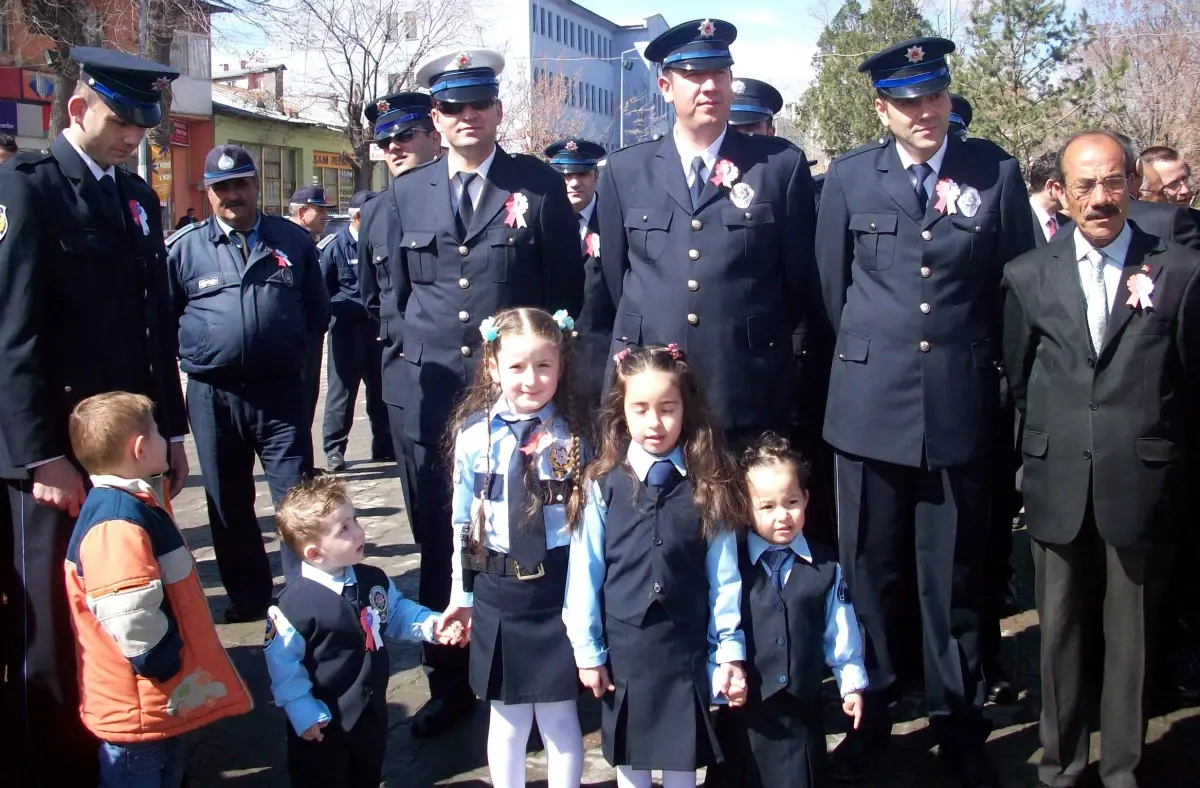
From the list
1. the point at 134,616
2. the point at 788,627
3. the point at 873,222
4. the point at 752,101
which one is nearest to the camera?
the point at 134,616

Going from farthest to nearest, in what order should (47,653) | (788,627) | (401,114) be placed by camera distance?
(401,114) → (47,653) → (788,627)

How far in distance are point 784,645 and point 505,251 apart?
1.75m

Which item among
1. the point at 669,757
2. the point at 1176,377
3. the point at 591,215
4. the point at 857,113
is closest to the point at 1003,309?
the point at 1176,377

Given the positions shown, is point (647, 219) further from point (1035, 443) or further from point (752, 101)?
point (752, 101)

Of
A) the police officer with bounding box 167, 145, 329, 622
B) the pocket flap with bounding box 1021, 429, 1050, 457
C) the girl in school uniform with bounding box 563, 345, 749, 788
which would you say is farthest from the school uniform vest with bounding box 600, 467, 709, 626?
the police officer with bounding box 167, 145, 329, 622

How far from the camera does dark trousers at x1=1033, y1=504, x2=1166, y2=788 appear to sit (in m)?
3.28

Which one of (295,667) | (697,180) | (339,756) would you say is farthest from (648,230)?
(339,756)

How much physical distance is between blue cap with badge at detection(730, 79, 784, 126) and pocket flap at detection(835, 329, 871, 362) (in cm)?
224

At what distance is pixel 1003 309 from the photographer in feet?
11.6

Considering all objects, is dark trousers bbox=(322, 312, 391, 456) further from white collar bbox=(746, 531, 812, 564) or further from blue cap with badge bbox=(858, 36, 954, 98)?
white collar bbox=(746, 531, 812, 564)

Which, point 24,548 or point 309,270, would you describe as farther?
point 309,270

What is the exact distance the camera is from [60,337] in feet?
11.2

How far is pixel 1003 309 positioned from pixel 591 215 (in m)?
2.76

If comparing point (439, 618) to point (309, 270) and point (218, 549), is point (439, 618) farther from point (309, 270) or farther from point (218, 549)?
point (309, 270)
